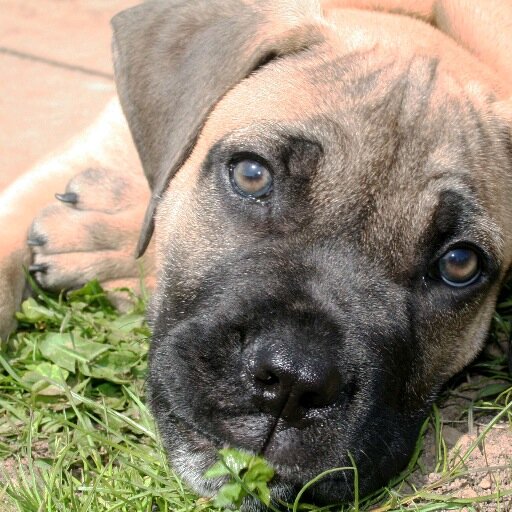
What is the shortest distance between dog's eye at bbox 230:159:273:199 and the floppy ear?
0.31 metres

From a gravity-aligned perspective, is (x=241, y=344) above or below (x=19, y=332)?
above

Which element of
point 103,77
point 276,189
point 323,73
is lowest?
point 103,77

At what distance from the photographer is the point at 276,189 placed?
386 centimetres

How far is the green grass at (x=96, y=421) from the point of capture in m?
3.75

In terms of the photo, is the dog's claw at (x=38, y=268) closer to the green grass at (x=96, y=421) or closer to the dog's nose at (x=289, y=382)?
the green grass at (x=96, y=421)

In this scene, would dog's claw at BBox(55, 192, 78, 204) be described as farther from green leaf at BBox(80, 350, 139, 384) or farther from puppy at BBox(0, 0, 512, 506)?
green leaf at BBox(80, 350, 139, 384)

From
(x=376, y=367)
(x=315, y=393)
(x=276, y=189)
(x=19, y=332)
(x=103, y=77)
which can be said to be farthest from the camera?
(x=103, y=77)

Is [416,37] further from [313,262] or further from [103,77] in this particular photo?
[103,77]

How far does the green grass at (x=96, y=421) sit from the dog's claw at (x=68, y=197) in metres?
0.53

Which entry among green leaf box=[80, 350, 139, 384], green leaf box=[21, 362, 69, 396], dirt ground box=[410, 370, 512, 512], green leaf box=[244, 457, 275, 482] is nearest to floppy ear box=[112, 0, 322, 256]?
green leaf box=[80, 350, 139, 384]

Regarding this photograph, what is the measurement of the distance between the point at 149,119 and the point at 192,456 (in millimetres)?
1656

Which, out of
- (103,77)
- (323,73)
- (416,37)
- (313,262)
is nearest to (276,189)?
(313,262)

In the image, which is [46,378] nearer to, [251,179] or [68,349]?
[68,349]

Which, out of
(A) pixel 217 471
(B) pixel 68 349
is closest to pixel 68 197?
(B) pixel 68 349
